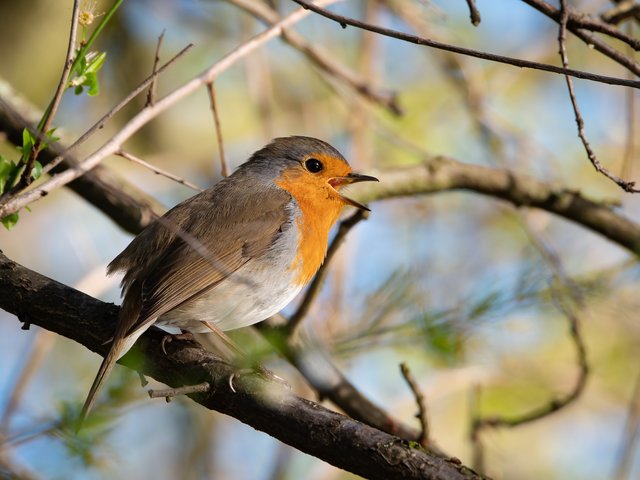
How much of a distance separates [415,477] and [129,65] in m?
4.60

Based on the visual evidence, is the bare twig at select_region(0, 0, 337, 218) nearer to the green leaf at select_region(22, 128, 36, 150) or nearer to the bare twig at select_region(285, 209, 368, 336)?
the green leaf at select_region(22, 128, 36, 150)

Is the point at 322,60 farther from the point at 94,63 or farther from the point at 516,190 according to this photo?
the point at 94,63

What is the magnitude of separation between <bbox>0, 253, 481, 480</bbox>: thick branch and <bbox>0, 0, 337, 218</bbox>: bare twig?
14.1 inches

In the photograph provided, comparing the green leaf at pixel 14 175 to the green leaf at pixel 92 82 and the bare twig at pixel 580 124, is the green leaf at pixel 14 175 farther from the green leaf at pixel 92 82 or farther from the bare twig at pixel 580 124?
the bare twig at pixel 580 124

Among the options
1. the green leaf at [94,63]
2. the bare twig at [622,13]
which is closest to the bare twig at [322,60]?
the bare twig at [622,13]

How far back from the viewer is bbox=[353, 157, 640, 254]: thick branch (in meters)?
3.95

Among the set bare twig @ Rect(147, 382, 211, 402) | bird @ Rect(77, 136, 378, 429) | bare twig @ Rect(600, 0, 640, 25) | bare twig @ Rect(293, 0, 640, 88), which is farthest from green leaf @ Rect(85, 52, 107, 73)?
bare twig @ Rect(600, 0, 640, 25)

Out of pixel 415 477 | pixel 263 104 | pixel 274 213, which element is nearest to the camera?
pixel 415 477

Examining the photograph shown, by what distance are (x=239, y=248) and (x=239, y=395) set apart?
1.07m

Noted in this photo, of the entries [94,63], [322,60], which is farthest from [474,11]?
[322,60]

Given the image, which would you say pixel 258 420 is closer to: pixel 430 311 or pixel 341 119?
pixel 430 311

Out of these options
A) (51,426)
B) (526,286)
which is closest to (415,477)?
(51,426)

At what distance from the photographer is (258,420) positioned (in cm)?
226

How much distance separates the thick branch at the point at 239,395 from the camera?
2.07 meters
